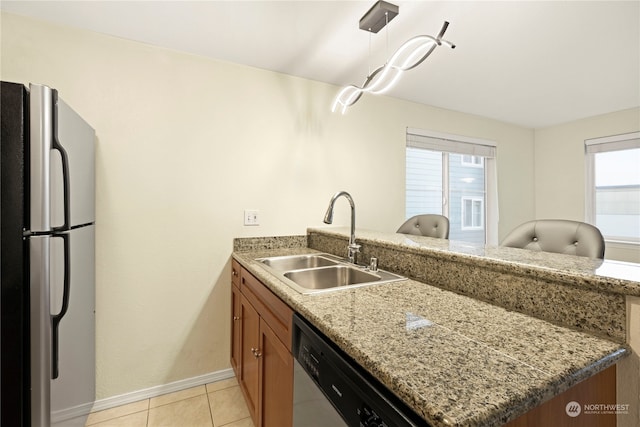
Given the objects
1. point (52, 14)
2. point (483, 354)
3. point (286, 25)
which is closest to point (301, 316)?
point (483, 354)

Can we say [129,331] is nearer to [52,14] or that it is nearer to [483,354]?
[52,14]

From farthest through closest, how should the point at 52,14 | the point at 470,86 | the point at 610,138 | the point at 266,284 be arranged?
the point at 610,138, the point at 470,86, the point at 52,14, the point at 266,284

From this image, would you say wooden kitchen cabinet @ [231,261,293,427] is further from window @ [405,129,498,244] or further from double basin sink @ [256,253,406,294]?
window @ [405,129,498,244]

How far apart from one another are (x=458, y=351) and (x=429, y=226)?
1.78 metres

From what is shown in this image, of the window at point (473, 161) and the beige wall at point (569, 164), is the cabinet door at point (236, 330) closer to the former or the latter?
the window at point (473, 161)

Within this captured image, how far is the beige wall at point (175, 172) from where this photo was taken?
1796 mm

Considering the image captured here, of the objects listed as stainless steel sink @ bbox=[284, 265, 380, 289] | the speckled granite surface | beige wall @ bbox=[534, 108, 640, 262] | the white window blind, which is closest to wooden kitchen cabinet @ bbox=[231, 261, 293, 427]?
stainless steel sink @ bbox=[284, 265, 380, 289]

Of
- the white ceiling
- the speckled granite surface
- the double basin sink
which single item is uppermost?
the white ceiling

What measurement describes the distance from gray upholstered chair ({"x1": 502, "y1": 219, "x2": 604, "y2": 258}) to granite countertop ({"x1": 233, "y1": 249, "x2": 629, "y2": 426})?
87 centimetres

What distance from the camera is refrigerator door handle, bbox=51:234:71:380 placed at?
1.17 meters

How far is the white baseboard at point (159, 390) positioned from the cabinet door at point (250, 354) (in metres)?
0.38

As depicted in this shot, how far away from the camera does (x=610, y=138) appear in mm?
3350

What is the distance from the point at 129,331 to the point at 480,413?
212 cm

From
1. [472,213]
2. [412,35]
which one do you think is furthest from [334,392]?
[472,213]
